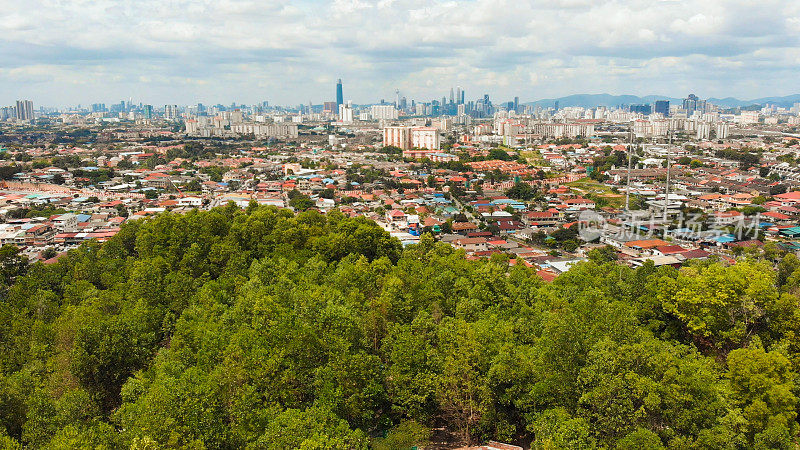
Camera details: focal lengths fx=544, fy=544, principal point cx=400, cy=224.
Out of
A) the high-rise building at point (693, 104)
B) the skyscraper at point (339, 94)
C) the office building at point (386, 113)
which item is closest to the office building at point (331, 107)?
the skyscraper at point (339, 94)

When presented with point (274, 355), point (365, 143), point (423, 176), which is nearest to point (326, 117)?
point (365, 143)

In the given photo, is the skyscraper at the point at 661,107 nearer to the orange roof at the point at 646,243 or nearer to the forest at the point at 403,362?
the orange roof at the point at 646,243

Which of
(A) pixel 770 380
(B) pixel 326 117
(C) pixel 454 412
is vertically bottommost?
(C) pixel 454 412

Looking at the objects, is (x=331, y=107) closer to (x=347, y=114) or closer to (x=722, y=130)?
(x=347, y=114)

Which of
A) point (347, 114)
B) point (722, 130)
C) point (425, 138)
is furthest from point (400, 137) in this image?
point (347, 114)

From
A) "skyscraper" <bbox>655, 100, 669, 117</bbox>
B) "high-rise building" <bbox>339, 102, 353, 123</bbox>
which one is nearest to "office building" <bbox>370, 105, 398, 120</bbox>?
"high-rise building" <bbox>339, 102, 353, 123</bbox>

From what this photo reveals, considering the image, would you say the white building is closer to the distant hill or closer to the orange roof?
the orange roof

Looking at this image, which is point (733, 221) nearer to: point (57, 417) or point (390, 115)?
point (57, 417)
